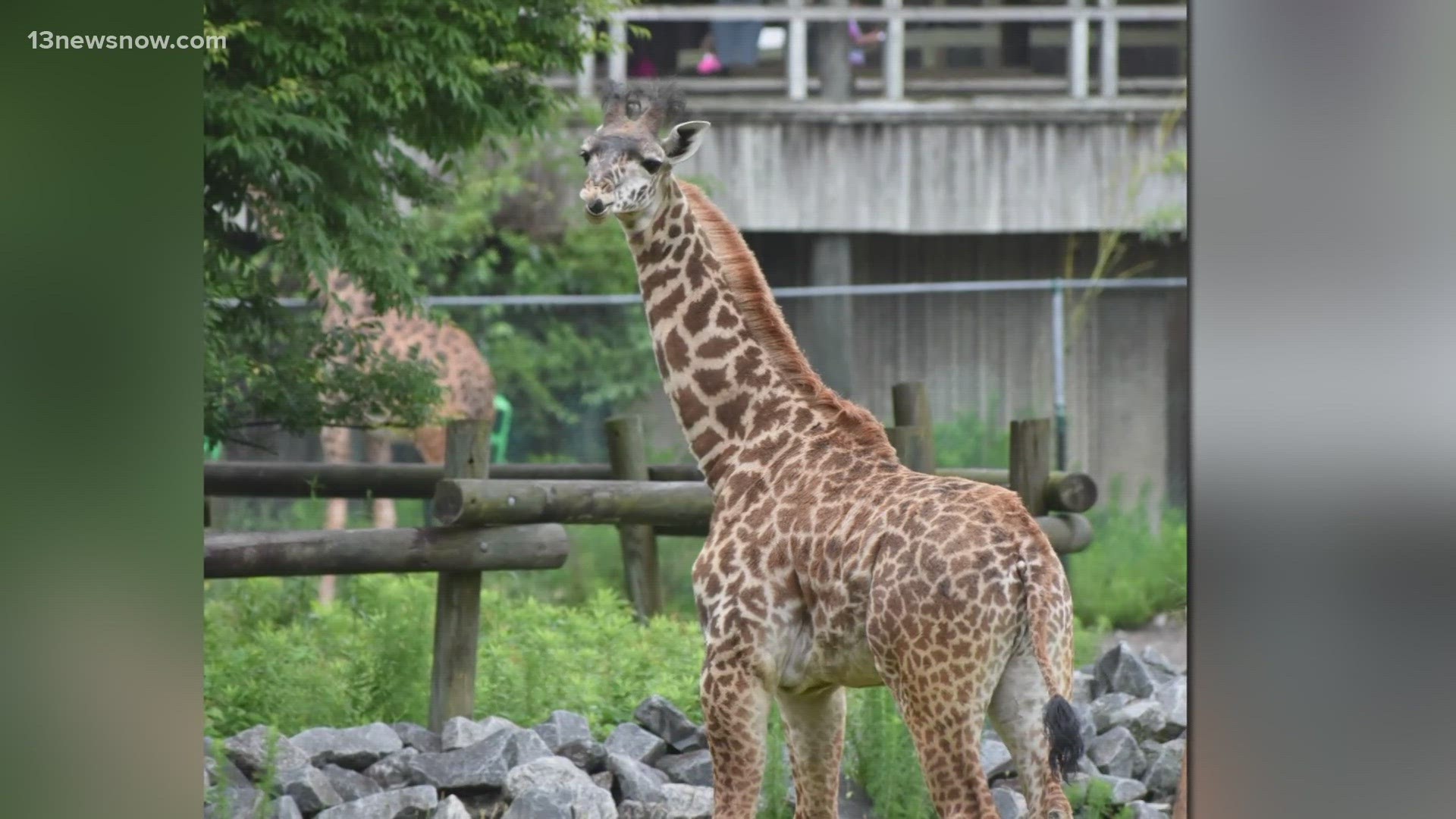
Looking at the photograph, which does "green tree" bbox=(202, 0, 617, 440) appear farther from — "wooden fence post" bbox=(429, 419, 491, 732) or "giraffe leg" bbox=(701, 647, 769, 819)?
"giraffe leg" bbox=(701, 647, 769, 819)

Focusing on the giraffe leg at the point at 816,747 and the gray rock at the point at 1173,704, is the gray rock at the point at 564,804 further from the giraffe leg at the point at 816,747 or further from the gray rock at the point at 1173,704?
the gray rock at the point at 1173,704

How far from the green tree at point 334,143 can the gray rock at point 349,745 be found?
1.17 metres

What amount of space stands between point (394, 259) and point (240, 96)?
898 mm

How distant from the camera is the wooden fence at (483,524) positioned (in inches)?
207

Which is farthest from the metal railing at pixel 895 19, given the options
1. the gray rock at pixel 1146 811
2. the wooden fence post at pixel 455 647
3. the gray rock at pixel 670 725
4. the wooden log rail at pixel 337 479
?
the gray rock at pixel 1146 811

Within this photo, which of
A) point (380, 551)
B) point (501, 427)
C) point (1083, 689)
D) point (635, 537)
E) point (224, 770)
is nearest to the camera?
point (224, 770)

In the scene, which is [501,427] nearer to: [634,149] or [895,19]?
[895,19]

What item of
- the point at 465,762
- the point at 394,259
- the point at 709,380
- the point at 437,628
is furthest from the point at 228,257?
the point at 709,380

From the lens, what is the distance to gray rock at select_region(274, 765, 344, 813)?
4.74m

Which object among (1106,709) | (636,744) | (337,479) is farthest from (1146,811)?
(337,479)

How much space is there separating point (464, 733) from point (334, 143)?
2.02 meters

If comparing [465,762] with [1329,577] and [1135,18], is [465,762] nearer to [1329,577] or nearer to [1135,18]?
[1329,577]

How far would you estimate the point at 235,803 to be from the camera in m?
4.63

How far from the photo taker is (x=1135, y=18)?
34.1ft
